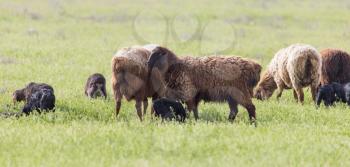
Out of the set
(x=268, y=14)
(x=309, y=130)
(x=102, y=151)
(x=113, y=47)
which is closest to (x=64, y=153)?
(x=102, y=151)

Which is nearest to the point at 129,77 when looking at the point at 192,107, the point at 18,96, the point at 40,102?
the point at 192,107

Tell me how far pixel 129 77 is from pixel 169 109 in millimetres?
936

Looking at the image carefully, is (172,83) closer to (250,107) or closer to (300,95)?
(250,107)

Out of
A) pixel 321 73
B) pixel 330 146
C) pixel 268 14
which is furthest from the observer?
Result: pixel 268 14

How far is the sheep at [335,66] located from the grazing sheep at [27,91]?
270 inches

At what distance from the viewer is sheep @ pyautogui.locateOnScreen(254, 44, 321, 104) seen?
1471 cm

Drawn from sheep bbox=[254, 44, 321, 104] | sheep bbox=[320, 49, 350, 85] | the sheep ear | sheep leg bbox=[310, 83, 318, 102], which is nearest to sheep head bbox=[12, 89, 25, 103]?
the sheep ear

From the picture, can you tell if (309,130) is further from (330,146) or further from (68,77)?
(68,77)

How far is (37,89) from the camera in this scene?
42.4ft

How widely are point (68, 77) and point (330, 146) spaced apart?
9758 millimetres

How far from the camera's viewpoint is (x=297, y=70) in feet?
48.8

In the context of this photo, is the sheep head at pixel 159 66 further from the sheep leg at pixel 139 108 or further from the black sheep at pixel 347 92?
the black sheep at pixel 347 92

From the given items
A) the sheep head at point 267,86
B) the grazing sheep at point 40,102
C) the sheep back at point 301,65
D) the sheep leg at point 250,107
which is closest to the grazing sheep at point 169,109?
the sheep leg at point 250,107

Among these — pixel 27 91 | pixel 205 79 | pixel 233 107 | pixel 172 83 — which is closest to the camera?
pixel 233 107
